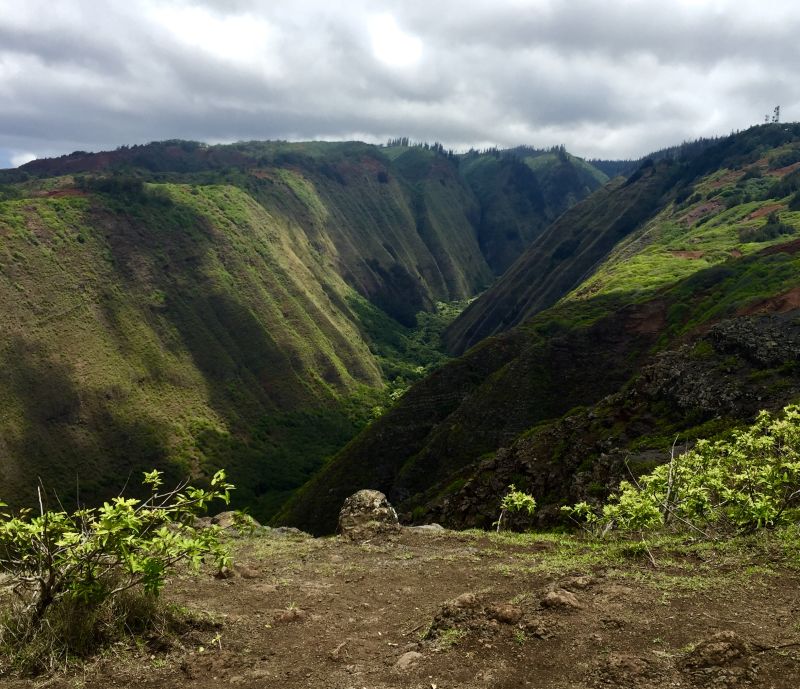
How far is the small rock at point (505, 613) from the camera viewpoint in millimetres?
9859

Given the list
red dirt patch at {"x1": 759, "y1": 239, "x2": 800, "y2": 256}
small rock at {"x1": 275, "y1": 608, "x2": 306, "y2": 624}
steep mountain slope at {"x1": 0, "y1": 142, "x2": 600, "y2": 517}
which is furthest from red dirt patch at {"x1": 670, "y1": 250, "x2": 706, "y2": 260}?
small rock at {"x1": 275, "y1": 608, "x2": 306, "y2": 624}

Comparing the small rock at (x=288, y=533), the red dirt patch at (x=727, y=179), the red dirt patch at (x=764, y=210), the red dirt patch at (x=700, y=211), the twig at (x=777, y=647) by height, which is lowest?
the small rock at (x=288, y=533)

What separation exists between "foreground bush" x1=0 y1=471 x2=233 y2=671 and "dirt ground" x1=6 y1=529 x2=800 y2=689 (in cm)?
48

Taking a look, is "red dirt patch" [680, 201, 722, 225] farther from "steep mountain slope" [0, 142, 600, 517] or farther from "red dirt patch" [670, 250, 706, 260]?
"steep mountain slope" [0, 142, 600, 517]

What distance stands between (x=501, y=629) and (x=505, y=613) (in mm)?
328

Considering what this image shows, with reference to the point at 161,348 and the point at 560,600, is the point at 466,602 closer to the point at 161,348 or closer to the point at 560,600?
the point at 560,600

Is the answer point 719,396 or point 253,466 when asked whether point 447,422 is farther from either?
point 253,466

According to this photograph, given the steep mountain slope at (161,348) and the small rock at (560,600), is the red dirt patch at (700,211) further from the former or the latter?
the small rock at (560,600)

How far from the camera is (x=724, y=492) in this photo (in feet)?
48.4

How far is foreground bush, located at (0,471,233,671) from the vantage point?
9.15 meters

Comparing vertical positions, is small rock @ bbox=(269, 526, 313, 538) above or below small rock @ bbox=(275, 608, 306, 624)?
below

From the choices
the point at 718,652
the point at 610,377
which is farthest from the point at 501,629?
the point at 610,377

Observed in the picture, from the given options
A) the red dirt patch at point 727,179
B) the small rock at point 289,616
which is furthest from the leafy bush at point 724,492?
the red dirt patch at point 727,179

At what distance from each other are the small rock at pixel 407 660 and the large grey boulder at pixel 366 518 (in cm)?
1096
